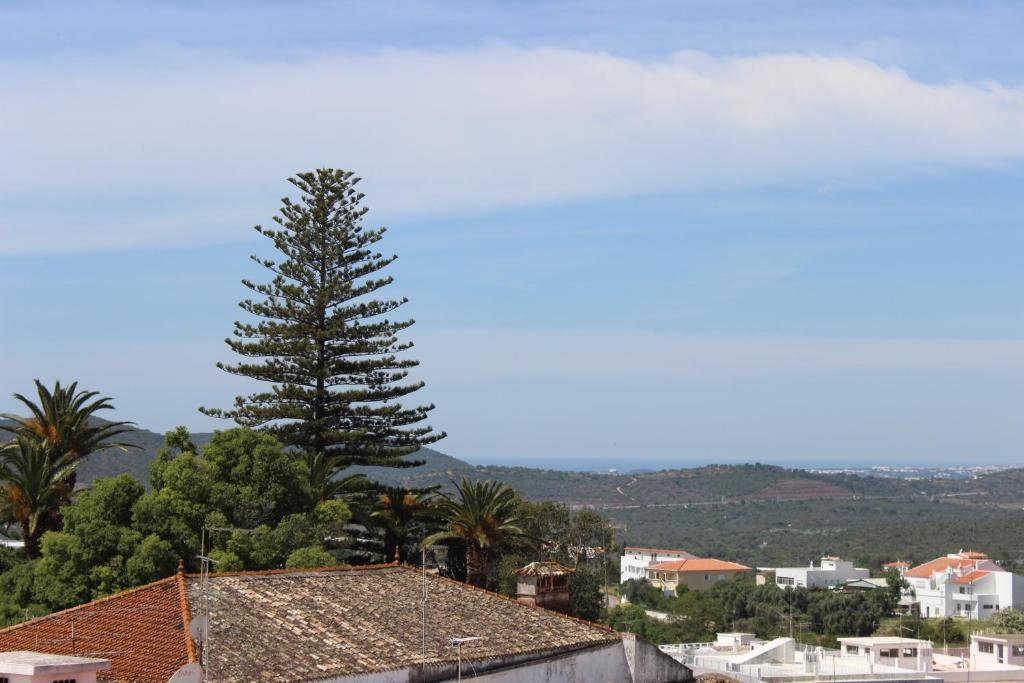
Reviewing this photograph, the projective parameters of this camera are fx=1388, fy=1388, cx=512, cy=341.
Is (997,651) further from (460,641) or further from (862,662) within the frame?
(460,641)

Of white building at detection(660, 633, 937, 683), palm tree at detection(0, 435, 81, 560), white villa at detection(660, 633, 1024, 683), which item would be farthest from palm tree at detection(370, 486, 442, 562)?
white building at detection(660, 633, 937, 683)

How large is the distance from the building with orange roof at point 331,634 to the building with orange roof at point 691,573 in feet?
289

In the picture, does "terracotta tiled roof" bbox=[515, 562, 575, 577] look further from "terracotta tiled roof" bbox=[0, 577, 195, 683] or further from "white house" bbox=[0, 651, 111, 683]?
"white house" bbox=[0, 651, 111, 683]

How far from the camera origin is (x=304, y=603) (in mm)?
23203

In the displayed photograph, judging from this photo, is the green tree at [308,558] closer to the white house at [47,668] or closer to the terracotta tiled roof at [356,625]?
the terracotta tiled roof at [356,625]

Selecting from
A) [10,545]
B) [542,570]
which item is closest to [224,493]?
[542,570]

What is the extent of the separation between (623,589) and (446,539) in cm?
6587

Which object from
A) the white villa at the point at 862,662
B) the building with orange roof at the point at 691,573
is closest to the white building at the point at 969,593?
the building with orange roof at the point at 691,573

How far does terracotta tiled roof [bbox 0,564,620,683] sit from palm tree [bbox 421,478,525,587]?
9.42 meters

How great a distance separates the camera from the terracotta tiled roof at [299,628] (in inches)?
800

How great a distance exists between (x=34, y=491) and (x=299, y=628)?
1420 centimetres

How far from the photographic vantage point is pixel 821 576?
357 feet

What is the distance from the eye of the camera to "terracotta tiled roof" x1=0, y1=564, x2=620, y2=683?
2033cm

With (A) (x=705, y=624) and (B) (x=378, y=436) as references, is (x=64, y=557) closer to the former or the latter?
(B) (x=378, y=436)
